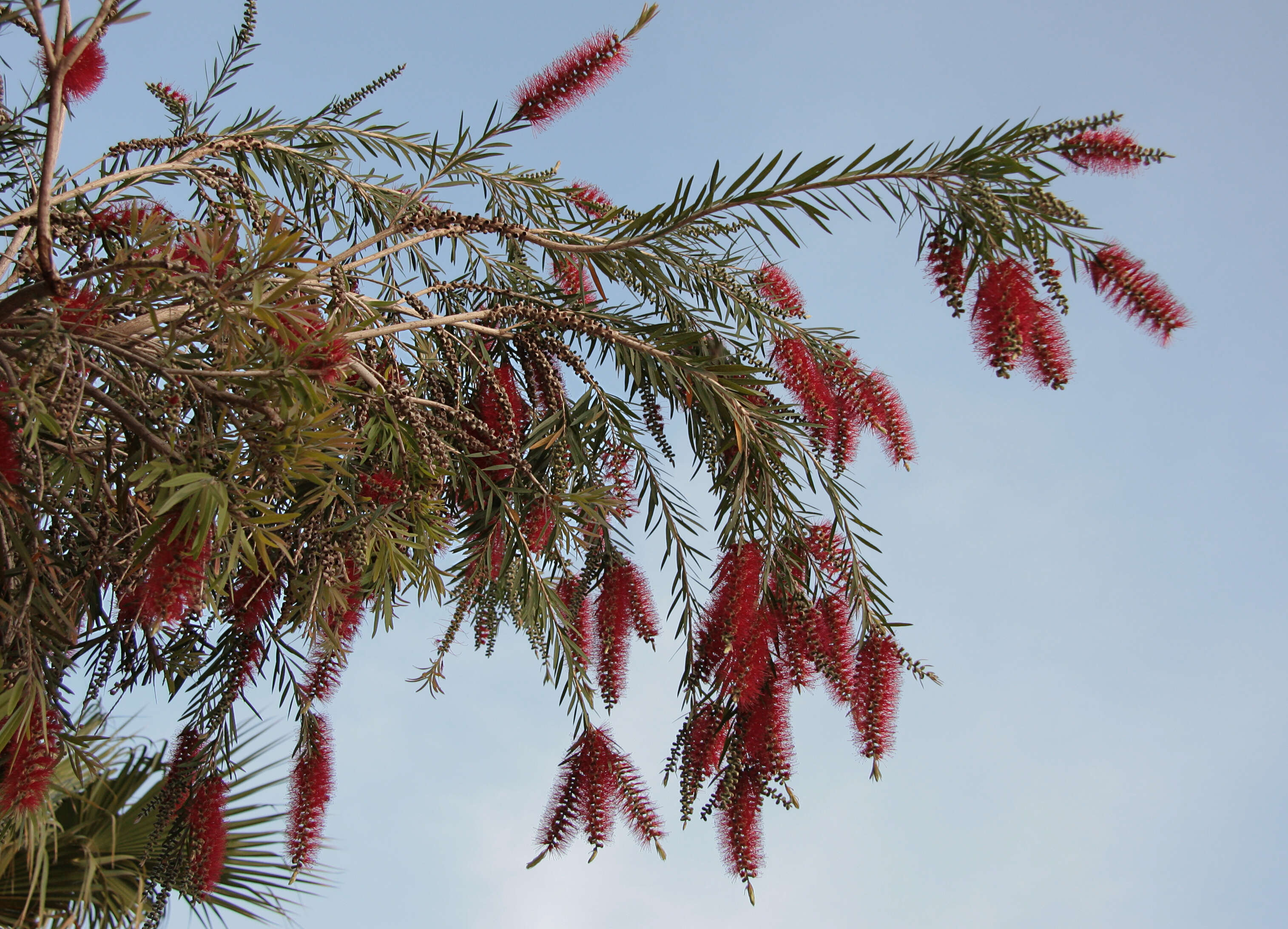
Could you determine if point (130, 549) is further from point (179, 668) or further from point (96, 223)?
point (96, 223)

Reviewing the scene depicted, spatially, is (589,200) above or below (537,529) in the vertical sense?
above

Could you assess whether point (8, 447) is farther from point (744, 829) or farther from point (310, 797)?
point (744, 829)

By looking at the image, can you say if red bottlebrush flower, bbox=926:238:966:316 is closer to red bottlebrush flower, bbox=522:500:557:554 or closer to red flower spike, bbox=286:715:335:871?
red bottlebrush flower, bbox=522:500:557:554

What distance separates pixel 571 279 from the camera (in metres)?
3.00

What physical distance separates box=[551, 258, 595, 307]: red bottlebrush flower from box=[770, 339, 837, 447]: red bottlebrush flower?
2.07ft

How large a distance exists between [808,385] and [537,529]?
788 millimetres

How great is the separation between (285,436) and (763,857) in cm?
139

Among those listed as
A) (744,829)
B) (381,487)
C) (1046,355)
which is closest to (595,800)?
(744,829)

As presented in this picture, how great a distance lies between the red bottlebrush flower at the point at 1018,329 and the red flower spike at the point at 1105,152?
220mm

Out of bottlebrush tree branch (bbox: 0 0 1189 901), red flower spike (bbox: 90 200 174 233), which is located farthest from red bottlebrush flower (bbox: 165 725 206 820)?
red flower spike (bbox: 90 200 174 233)

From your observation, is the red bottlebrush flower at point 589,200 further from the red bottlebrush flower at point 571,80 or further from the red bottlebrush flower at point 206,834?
the red bottlebrush flower at point 206,834

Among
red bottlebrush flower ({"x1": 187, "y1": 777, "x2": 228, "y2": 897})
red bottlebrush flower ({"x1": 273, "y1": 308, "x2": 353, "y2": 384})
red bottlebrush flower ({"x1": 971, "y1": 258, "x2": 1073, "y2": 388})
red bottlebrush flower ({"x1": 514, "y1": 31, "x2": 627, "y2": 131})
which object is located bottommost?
red bottlebrush flower ({"x1": 187, "y1": 777, "x2": 228, "y2": 897})

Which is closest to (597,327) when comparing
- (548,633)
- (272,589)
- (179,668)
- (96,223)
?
(548,633)

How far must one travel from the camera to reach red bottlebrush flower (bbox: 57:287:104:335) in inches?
68.8
